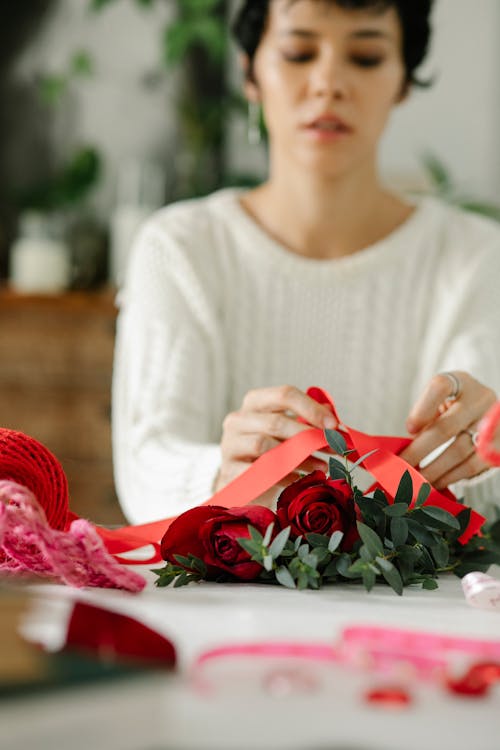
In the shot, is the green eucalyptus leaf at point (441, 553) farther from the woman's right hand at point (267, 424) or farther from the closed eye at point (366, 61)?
the closed eye at point (366, 61)

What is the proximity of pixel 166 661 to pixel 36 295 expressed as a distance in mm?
2009

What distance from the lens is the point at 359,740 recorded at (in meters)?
0.25

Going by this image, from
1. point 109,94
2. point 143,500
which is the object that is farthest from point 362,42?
point 109,94

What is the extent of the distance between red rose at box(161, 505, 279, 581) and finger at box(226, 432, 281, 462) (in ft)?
0.66

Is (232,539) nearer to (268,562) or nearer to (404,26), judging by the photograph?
(268,562)

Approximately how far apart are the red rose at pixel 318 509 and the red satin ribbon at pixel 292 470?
39 millimetres

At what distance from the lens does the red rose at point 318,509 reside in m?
0.50

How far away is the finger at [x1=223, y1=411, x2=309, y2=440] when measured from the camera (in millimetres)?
688

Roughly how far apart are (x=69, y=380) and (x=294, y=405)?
1.64 m

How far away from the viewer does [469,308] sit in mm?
1164

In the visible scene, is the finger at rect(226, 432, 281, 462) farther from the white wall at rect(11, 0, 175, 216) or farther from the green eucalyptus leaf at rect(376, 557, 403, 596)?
the white wall at rect(11, 0, 175, 216)

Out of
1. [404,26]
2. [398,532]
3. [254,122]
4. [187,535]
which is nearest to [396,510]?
[398,532]

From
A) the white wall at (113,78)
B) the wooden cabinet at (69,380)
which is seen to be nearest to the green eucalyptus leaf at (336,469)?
the wooden cabinet at (69,380)

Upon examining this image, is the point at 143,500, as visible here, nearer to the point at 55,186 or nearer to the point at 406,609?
the point at 406,609
